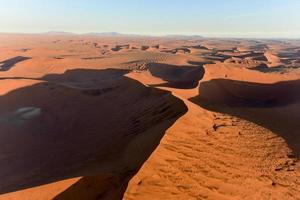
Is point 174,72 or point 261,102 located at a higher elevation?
point 261,102

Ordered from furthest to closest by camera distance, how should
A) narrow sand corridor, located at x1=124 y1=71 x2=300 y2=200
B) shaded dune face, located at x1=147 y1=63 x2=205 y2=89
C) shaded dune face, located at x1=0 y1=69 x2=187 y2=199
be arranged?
shaded dune face, located at x1=147 y1=63 x2=205 y2=89 → shaded dune face, located at x1=0 y1=69 x2=187 y2=199 → narrow sand corridor, located at x1=124 y1=71 x2=300 y2=200

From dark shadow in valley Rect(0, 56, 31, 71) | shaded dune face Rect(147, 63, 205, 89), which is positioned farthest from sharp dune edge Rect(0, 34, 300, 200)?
dark shadow in valley Rect(0, 56, 31, 71)

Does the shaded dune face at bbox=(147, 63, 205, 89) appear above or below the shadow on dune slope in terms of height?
below

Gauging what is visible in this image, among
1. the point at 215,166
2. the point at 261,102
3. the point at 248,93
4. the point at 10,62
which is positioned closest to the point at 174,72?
the point at 248,93

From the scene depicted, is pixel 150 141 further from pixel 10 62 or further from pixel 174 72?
pixel 10 62

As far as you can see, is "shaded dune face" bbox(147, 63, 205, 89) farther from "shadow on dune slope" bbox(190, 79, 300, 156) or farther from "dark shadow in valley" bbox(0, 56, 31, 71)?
"dark shadow in valley" bbox(0, 56, 31, 71)

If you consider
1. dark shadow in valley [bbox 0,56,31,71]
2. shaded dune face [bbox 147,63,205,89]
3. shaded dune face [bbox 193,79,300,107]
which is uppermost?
shaded dune face [bbox 193,79,300,107]

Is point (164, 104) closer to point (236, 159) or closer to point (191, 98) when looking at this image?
point (191, 98)
